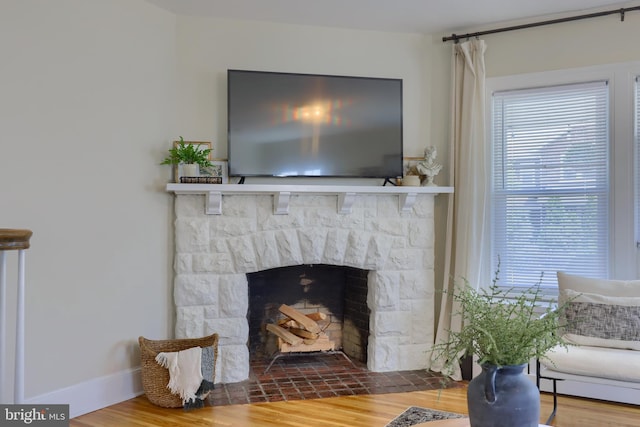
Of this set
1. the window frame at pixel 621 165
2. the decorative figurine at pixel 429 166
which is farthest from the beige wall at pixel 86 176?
the window frame at pixel 621 165

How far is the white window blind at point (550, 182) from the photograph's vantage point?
373cm

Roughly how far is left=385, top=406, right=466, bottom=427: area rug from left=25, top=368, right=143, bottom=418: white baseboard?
1.66m

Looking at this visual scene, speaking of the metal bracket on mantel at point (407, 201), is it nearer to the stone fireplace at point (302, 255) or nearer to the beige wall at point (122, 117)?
the stone fireplace at point (302, 255)

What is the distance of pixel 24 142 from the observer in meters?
2.91

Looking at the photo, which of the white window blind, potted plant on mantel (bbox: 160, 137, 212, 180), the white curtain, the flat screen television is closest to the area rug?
the white curtain

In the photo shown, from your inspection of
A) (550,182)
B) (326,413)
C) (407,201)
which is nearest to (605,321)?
(550,182)

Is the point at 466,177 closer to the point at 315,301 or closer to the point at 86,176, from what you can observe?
the point at 315,301

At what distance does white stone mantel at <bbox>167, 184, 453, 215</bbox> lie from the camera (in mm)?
3607

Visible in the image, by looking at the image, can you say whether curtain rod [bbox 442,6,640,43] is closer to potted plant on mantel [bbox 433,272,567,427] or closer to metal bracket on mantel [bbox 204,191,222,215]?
metal bracket on mantel [bbox 204,191,222,215]

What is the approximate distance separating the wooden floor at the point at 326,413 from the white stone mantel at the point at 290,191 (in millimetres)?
1289

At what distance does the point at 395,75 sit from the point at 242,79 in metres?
1.18

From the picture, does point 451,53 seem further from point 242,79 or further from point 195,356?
point 195,356

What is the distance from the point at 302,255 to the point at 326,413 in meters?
1.15

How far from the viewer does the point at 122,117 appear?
3.46 meters
